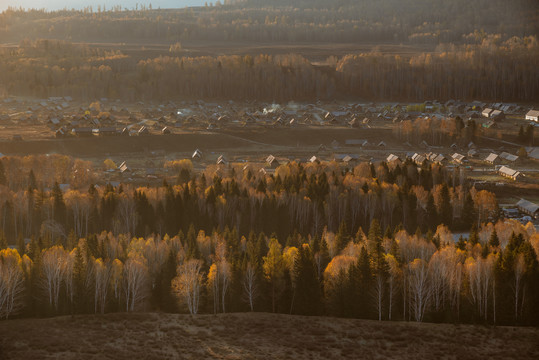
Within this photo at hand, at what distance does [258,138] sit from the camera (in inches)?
2785

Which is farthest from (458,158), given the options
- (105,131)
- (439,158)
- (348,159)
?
(105,131)

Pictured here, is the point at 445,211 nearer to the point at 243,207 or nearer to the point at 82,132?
the point at 243,207

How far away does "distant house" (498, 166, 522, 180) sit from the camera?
50500mm

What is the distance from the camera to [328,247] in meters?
30.8

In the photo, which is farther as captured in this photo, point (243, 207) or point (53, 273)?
point (243, 207)

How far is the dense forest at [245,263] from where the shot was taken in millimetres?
25625

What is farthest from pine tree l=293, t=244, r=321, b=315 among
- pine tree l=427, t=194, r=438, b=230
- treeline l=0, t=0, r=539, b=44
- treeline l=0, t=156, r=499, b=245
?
treeline l=0, t=0, r=539, b=44

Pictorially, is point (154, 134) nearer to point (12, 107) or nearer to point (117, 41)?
point (12, 107)

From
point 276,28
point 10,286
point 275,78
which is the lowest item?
point 10,286

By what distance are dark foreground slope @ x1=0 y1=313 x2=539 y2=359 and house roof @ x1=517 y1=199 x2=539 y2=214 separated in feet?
56.9

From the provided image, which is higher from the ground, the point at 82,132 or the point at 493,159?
the point at 82,132

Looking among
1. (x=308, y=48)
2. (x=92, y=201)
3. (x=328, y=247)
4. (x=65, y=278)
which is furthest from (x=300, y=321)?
(x=308, y=48)

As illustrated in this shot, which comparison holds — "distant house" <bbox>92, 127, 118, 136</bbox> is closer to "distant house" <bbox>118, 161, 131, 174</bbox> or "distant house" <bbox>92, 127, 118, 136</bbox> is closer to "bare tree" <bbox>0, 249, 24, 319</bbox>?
"distant house" <bbox>118, 161, 131, 174</bbox>

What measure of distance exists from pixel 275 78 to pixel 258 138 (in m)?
37.7
